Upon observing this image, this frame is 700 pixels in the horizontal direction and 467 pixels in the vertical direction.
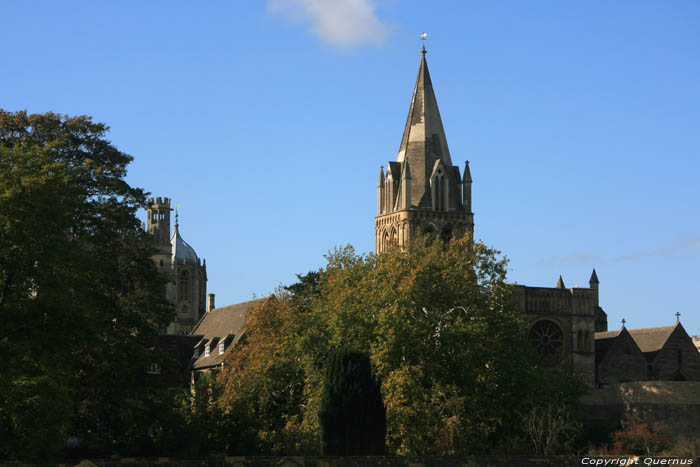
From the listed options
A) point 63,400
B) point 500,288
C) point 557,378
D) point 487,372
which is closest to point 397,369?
point 487,372

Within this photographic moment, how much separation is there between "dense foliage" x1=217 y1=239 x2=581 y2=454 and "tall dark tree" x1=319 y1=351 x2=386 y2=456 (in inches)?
88.0

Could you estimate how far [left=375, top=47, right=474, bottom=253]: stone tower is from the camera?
95188 mm

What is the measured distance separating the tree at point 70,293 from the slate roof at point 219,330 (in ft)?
105

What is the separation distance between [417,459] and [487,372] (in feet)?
41.0

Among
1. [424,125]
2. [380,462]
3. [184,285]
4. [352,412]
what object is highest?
[424,125]

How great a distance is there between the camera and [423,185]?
95.8 m

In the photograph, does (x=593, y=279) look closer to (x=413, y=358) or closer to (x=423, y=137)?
(x=423, y=137)

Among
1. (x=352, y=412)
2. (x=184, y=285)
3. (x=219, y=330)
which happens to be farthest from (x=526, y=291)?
(x=184, y=285)

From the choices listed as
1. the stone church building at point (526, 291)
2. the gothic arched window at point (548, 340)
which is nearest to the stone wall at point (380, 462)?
the stone church building at point (526, 291)

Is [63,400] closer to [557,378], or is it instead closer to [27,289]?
[27,289]

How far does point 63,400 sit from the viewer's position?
3438cm

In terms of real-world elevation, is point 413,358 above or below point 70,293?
below

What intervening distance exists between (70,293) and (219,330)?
171 ft

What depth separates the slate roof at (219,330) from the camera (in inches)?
3226
